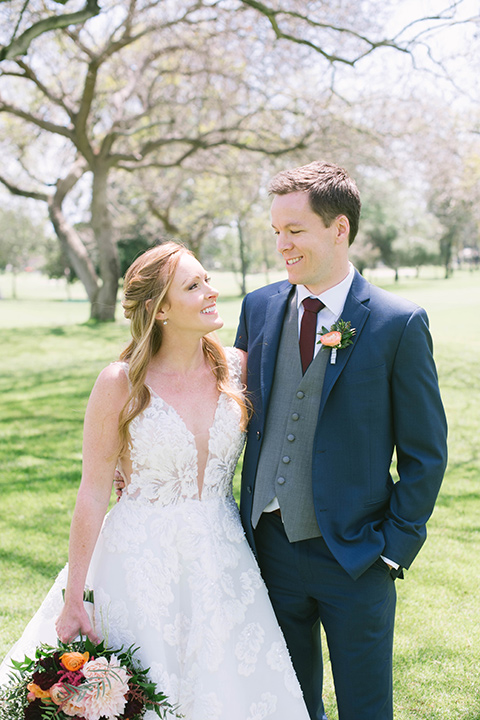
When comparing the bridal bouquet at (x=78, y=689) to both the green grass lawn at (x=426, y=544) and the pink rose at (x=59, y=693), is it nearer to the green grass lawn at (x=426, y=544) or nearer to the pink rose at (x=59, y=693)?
the pink rose at (x=59, y=693)

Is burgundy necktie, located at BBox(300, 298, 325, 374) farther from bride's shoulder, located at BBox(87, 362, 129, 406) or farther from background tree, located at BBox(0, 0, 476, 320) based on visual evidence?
background tree, located at BBox(0, 0, 476, 320)

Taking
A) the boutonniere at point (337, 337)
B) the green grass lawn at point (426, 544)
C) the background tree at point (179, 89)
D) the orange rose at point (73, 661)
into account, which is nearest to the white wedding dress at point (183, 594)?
the orange rose at point (73, 661)

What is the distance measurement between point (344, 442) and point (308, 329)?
1.55 feet

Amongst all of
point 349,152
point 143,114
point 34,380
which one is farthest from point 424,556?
point 143,114

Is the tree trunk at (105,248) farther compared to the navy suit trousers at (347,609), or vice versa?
the tree trunk at (105,248)

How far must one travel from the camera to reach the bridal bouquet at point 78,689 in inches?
80.6

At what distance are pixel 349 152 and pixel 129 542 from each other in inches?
610

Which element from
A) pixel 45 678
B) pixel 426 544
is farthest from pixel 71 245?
pixel 45 678

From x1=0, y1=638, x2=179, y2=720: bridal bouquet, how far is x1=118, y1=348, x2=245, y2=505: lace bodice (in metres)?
0.62

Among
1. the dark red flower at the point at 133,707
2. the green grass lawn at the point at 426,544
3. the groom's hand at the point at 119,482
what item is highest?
the groom's hand at the point at 119,482

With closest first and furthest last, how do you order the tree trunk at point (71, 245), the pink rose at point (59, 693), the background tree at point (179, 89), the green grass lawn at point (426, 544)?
the pink rose at point (59, 693)
the green grass lawn at point (426, 544)
the background tree at point (179, 89)
the tree trunk at point (71, 245)

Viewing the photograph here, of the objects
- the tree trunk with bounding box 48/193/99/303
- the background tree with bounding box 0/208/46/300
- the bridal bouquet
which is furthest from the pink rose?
the background tree with bounding box 0/208/46/300

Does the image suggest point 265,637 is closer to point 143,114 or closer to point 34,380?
point 34,380

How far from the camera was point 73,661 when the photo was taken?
6.97 feet
